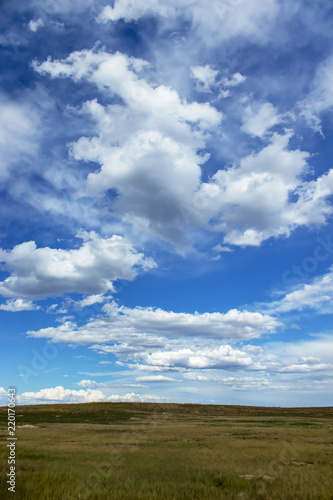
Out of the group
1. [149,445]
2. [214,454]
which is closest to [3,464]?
[214,454]

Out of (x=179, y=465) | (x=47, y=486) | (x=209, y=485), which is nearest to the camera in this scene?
(x=47, y=486)

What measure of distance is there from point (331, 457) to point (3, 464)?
1649cm

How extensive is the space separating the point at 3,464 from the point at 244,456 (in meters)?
12.7

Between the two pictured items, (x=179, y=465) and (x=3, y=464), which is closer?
(x=3, y=464)

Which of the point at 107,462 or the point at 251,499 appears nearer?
the point at 251,499

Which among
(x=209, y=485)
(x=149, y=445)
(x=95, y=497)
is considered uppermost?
(x=95, y=497)

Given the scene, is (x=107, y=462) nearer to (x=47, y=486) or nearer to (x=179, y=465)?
(x=179, y=465)

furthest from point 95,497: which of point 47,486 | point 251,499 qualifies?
point 251,499

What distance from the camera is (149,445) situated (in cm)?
2525

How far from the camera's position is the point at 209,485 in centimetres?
1133

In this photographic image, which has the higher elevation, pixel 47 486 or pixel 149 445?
pixel 47 486

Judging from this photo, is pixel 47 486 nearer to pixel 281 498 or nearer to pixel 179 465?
pixel 281 498

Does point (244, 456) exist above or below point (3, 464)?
below

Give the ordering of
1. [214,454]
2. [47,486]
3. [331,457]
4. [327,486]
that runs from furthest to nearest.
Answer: [214,454] → [331,457] → [327,486] → [47,486]
